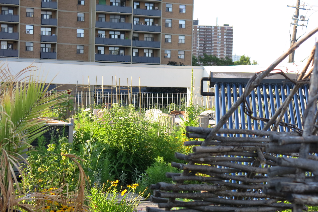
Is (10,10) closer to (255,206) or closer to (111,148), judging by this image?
(111,148)

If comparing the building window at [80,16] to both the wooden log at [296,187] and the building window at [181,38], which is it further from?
the wooden log at [296,187]

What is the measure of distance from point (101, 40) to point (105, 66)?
76.0 ft

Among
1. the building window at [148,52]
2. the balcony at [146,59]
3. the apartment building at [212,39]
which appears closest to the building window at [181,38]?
the balcony at [146,59]

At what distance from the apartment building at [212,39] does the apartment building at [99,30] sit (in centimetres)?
9008

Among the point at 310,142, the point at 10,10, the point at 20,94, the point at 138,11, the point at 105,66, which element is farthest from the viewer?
the point at 138,11

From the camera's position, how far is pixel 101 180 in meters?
4.81

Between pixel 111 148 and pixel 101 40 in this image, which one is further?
pixel 101 40

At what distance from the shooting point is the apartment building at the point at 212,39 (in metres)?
140

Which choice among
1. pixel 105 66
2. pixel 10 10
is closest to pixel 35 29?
pixel 10 10

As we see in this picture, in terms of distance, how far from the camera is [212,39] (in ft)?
457

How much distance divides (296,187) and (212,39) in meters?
141

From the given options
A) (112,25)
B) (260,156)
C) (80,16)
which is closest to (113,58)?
(112,25)

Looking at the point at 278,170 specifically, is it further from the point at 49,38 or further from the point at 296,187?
the point at 49,38

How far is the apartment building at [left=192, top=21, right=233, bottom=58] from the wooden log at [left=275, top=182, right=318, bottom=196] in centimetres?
13709
